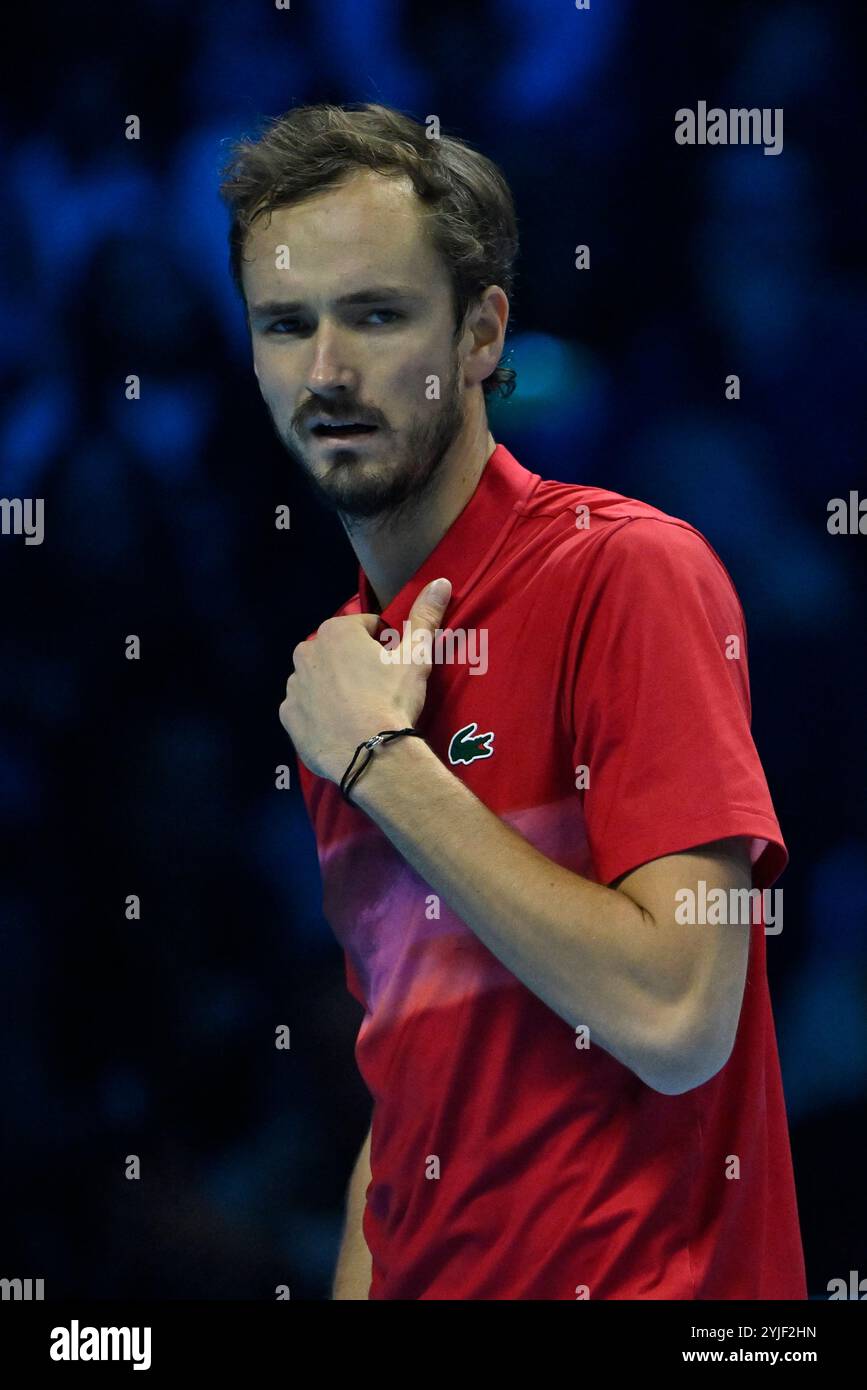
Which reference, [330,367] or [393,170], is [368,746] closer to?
[330,367]

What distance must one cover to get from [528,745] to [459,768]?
0.21 ft

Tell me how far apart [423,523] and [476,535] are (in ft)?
0.20

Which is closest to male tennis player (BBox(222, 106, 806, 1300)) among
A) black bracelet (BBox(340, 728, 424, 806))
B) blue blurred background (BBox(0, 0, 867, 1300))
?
black bracelet (BBox(340, 728, 424, 806))

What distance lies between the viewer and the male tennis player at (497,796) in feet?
3.54

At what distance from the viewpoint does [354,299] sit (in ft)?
4.16

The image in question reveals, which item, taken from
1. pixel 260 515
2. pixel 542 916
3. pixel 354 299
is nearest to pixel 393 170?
pixel 354 299

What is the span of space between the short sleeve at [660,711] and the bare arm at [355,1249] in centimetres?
48

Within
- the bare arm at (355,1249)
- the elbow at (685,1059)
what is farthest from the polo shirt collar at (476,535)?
the bare arm at (355,1249)

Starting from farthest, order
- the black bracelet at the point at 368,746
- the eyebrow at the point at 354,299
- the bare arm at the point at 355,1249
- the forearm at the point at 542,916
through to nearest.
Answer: the bare arm at the point at 355,1249, the eyebrow at the point at 354,299, the black bracelet at the point at 368,746, the forearm at the point at 542,916

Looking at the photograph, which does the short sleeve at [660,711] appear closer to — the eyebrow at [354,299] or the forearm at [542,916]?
the forearm at [542,916]
